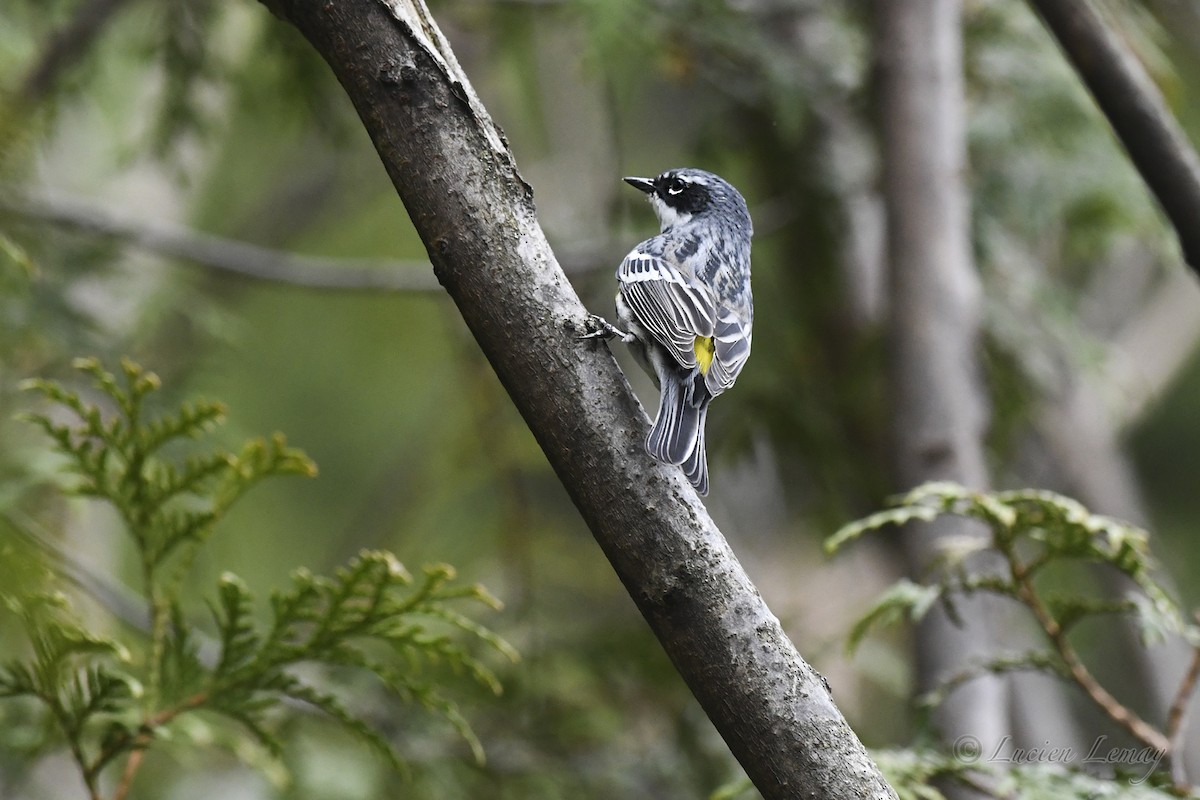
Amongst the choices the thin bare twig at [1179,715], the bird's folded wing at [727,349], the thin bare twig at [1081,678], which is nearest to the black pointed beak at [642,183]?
the bird's folded wing at [727,349]

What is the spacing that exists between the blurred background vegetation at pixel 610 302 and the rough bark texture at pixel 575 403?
1.59 metres

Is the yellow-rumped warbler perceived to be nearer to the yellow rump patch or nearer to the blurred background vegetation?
the yellow rump patch

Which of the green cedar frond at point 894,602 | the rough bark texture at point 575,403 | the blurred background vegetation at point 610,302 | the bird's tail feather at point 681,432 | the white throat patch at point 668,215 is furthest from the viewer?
the blurred background vegetation at point 610,302

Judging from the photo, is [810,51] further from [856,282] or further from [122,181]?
[122,181]

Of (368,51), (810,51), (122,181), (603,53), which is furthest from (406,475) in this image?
(368,51)

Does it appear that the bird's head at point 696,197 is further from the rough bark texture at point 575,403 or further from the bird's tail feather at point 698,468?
the rough bark texture at point 575,403

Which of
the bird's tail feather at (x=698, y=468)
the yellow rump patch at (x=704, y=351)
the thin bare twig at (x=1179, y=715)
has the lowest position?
the thin bare twig at (x=1179, y=715)

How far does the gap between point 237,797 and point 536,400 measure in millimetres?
4350

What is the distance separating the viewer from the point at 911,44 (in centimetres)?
423

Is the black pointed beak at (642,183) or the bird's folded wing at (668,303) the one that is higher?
the black pointed beak at (642,183)

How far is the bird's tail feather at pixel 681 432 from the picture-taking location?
5.75 feet

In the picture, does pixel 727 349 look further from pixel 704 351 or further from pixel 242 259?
pixel 242 259

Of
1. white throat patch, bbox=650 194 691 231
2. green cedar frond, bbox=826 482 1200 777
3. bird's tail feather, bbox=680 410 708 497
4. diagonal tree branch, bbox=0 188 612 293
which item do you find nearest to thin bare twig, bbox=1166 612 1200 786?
green cedar frond, bbox=826 482 1200 777

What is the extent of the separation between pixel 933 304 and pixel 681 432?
2.13 m
